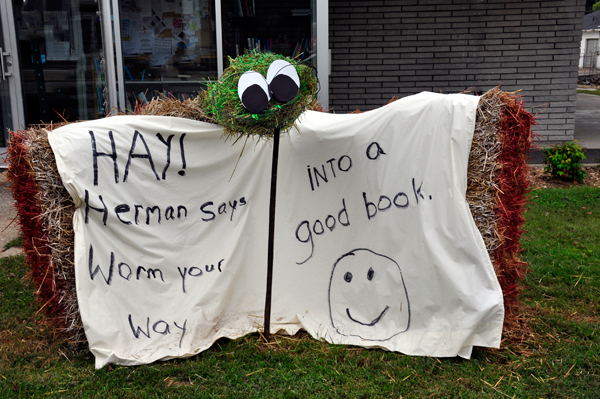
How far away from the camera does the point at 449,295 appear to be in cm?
316

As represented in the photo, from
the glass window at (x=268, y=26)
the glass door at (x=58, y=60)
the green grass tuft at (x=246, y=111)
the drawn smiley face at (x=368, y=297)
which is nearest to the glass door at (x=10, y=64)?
the glass door at (x=58, y=60)

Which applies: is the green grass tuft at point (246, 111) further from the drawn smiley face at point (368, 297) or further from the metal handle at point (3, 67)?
the metal handle at point (3, 67)

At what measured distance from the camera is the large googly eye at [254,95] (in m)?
2.82

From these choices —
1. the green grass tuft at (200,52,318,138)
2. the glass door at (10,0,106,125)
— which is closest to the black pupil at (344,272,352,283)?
the green grass tuft at (200,52,318,138)

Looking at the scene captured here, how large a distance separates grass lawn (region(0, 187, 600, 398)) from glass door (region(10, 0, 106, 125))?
427cm

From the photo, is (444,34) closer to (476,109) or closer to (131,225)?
(476,109)

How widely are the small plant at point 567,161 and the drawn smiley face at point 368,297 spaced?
16.1 feet

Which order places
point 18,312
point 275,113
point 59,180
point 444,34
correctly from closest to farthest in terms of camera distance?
point 275,113
point 59,180
point 18,312
point 444,34

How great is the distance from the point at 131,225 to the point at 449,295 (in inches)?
76.3

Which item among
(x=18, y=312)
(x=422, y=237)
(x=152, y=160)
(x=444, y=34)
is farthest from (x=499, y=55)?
(x=18, y=312)

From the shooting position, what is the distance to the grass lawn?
291cm

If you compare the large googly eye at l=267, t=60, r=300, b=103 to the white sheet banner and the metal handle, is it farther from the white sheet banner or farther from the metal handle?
the metal handle

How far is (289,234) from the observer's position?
138 inches

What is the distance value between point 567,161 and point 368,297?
498 centimetres
